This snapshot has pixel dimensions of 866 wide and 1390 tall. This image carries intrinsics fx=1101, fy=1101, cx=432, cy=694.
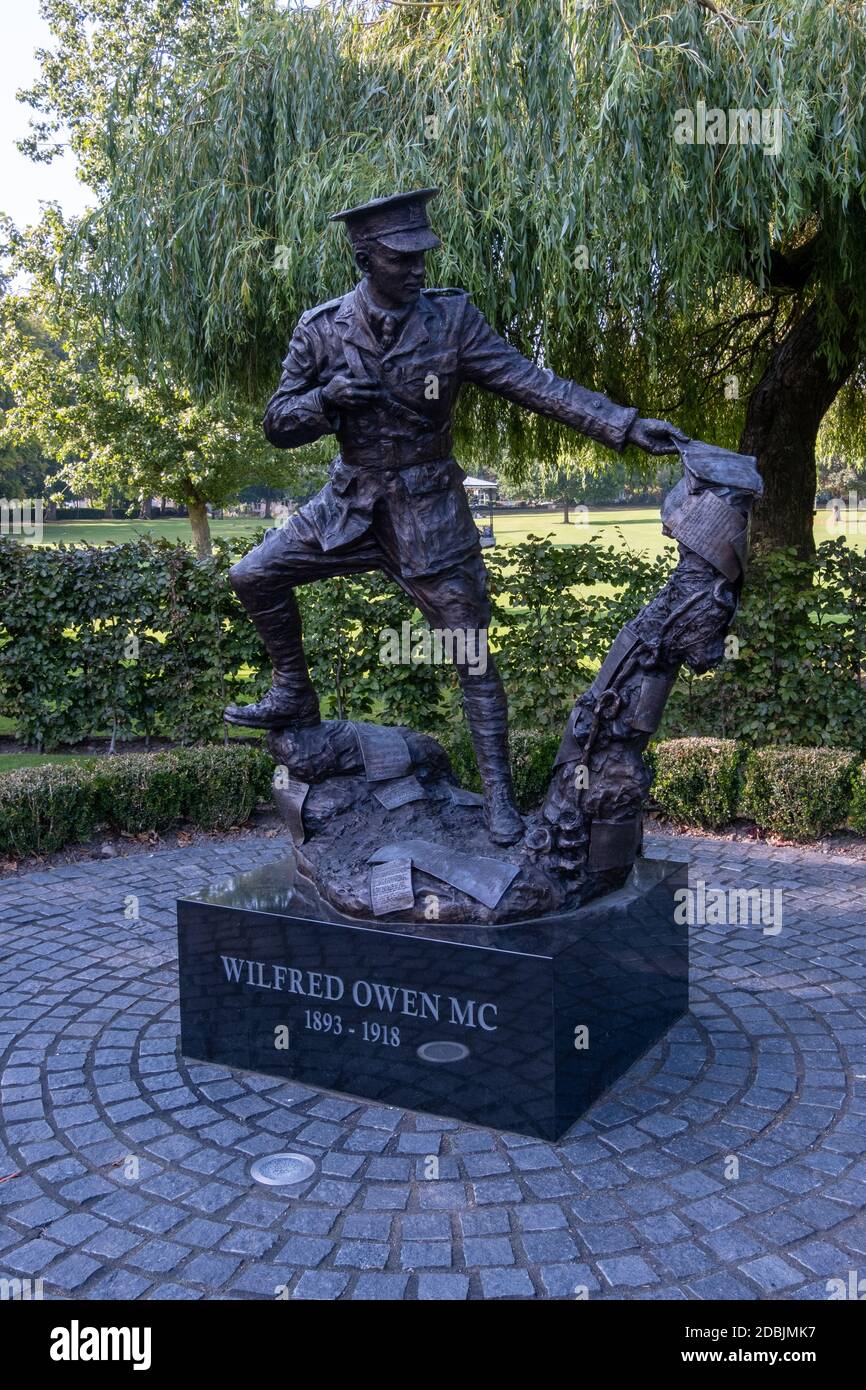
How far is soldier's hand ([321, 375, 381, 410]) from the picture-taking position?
168 inches

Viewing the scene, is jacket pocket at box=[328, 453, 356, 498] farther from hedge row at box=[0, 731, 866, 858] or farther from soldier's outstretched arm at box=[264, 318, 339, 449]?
hedge row at box=[0, 731, 866, 858]

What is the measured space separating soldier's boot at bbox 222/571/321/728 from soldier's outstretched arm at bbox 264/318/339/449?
33.2 inches

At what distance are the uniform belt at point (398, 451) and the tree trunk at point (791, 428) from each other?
5768 millimetres

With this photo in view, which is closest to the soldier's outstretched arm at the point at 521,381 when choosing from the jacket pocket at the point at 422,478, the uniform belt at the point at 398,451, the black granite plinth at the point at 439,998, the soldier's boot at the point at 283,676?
the uniform belt at the point at 398,451

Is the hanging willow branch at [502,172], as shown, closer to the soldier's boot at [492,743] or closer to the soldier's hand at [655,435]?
the soldier's hand at [655,435]

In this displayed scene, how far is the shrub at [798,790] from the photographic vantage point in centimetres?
756

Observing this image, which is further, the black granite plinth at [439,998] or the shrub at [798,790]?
the shrub at [798,790]

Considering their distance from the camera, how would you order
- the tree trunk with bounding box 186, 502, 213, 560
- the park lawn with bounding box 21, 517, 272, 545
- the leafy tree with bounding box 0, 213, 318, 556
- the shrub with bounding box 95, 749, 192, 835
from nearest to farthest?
the shrub with bounding box 95, 749, 192, 835, the leafy tree with bounding box 0, 213, 318, 556, the tree trunk with bounding box 186, 502, 213, 560, the park lawn with bounding box 21, 517, 272, 545

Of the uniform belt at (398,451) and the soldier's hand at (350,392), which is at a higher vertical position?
the soldier's hand at (350,392)

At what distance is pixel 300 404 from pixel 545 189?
11.6 feet

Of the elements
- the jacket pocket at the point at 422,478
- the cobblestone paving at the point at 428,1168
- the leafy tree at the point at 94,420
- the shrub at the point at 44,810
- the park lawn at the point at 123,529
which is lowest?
the cobblestone paving at the point at 428,1168

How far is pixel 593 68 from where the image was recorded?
6609 mm

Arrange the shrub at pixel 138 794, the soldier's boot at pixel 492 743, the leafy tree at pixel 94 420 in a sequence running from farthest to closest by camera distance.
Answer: the leafy tree at pixel 94 420, the shrub at pixel 138 794, the soldier's boot at pixel 492 743

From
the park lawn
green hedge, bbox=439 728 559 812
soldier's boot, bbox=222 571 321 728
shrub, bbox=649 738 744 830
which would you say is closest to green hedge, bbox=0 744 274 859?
green hedge, bbox=439 728 559 812
